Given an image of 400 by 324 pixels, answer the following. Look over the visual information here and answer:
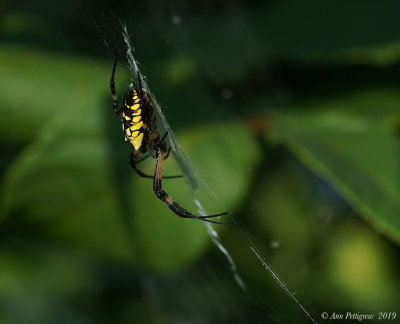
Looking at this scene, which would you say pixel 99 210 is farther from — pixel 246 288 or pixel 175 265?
pixel 246 288

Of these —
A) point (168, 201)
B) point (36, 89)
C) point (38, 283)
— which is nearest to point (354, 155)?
point (168, 201)

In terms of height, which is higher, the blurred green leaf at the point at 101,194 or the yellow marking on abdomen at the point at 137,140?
the yellow marking on abdomen at the point at 137,140

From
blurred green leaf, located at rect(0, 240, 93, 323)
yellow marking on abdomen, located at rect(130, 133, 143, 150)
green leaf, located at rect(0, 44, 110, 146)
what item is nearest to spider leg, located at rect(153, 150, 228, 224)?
yellow marking on abdomen, located at rect(130, 133, 143, 150)

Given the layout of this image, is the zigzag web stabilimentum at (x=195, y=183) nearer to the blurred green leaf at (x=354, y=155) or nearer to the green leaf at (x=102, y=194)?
the green leaf at (x=102, y=194)

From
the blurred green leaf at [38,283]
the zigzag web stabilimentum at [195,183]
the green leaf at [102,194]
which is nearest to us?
the zigzag web stabilimentum at [195,183]

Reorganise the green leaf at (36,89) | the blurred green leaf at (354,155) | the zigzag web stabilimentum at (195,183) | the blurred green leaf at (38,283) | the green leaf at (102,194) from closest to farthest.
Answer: the zigzag web stabilimentum at (195,183)
the blurred green leaf at (354,155)
the green leaf at (102,194)
the green leaf at (36,89)
the blurred green leaf at (38,283)

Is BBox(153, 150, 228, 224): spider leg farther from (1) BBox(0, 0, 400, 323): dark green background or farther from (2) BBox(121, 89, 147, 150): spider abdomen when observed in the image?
(2) BBox(121, 89, 147, 150): spider abdomen

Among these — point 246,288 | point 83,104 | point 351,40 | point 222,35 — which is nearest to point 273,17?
point 222,35

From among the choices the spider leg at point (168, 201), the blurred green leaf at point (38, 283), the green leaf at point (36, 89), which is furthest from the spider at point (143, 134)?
the blurred green leaf at point (38, 283)
